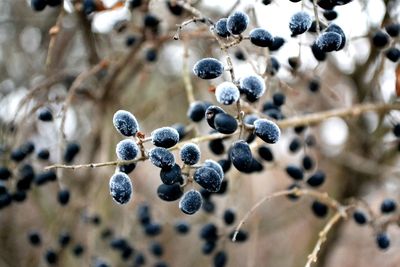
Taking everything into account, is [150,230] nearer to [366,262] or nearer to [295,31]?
[295,31]

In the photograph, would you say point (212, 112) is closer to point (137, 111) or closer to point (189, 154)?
point (189, 154)

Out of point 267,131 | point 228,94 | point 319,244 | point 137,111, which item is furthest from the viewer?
point 137,111

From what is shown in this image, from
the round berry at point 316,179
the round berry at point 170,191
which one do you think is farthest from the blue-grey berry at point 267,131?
the round berry at point 316,179

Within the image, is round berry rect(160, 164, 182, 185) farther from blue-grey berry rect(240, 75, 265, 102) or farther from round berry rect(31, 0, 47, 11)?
round berry rect(31, 0, 47, 11)

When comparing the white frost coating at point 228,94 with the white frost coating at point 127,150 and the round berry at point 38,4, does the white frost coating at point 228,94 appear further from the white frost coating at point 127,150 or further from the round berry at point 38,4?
the round berry at point 38,4

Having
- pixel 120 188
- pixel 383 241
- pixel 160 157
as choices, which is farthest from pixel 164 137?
pixel 383 241

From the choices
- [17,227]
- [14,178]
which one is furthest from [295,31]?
[17,227]
